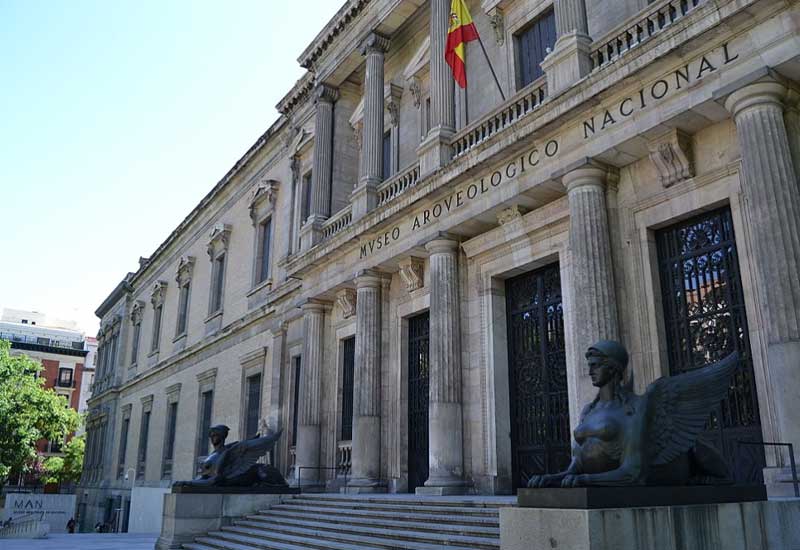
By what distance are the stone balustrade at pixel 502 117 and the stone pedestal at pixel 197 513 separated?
7734 millimetres

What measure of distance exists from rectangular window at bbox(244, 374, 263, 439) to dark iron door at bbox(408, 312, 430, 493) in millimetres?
8594

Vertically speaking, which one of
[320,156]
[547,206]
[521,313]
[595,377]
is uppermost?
[320,156]

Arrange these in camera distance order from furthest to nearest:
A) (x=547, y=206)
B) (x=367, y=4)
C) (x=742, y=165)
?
(x=367, y=4), (x=547, y=206), (x=742, y=165)

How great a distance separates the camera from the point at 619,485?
5488 millimetres

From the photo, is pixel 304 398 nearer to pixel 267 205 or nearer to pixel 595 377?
pixel 267 205

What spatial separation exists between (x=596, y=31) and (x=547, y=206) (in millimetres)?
3229

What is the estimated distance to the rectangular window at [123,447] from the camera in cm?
3675

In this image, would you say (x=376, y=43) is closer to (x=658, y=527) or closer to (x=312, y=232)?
(x=312, y=232)

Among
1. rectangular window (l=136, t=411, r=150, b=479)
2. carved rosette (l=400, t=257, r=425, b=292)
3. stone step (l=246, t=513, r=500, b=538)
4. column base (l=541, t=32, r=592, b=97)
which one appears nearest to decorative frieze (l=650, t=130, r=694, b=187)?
column base (l=541, t=32, r=592, b=97)

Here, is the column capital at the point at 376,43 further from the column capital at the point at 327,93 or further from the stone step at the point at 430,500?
the stone step at the point at 430,500

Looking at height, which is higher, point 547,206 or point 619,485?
point 547,206

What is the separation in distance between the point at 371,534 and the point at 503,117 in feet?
23.8

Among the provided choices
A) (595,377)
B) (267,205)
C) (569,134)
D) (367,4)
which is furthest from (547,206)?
(267,205)

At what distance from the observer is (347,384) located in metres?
17.0
